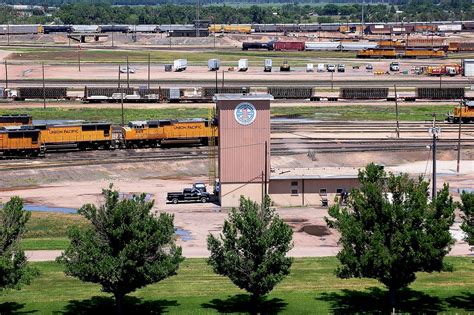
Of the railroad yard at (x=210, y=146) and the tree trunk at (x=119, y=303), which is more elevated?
the railroad yard at (x=210, y=146)

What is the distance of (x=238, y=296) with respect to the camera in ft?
178

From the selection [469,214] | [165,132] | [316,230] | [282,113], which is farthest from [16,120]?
[469,214]

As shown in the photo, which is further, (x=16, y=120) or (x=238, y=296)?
(x=16, y=120)

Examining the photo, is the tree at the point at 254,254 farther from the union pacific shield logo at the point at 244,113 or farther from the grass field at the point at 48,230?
the union pacific shield logo at the point at 244,113

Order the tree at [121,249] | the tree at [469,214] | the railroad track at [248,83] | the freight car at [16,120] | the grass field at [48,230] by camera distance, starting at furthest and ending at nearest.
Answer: the railroad track at [248,83], the freight car at [16,120], the grass field at [48,230], the tree at [469,214], the tree at [121,249]

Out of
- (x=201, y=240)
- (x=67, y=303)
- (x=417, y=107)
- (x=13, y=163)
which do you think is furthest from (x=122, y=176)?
(x=417, y=107)

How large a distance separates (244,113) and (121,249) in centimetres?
3614

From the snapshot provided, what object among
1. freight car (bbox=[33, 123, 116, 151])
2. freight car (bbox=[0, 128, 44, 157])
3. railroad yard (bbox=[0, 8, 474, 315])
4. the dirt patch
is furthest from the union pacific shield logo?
freight car (bbox=[0, 128, 44, 157])

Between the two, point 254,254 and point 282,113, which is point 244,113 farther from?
point 282,113

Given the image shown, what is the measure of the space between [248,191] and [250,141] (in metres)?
4.06

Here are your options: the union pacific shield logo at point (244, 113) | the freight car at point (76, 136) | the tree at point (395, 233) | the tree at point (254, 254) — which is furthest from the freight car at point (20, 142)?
the tree at point (395, 233)

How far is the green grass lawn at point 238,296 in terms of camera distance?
5153 centimetres

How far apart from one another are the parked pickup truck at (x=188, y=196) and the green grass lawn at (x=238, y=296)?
76.0 ft

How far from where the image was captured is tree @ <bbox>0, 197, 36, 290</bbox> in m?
46.5
